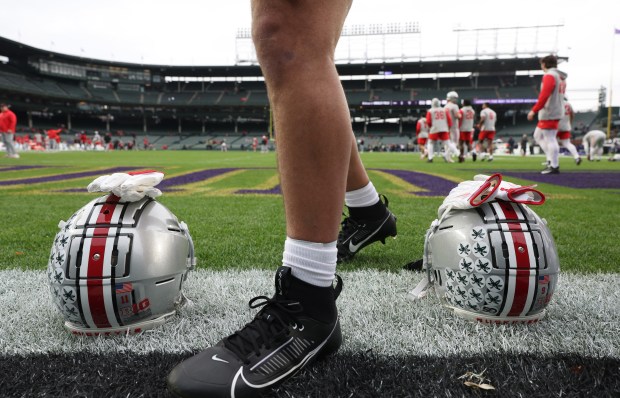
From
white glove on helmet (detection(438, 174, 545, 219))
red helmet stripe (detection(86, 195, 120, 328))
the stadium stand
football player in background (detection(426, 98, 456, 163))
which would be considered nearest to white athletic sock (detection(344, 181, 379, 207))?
white glove on helmet (detection(438, 174, 545, 219))

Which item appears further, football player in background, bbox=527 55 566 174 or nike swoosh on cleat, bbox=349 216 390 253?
football player in background, bbox=527 55 566 174

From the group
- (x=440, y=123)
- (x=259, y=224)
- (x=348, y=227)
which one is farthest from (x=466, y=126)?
(x=348, y=227)

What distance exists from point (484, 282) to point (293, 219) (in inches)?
24.7

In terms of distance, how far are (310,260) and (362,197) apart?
3.10 feet

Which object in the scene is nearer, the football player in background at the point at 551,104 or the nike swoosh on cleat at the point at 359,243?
the nike swoosh on cleat at the point at 359,243

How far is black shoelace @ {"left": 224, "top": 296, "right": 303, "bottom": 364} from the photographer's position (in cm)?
107

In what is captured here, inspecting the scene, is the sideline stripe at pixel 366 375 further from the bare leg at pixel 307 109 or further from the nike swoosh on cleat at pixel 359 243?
the nike swoosh on cleat at pixel 359 243

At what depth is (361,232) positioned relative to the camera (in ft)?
6.84

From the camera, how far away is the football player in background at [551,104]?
8219mm

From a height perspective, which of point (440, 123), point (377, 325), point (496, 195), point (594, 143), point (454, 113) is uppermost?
point (454, 113)

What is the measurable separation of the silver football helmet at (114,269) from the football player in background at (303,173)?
341mm

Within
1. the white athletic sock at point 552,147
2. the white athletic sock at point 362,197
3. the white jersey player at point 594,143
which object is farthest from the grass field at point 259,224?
the white jersey player at point 594,143

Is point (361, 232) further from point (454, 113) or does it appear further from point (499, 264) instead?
point (454, 113)

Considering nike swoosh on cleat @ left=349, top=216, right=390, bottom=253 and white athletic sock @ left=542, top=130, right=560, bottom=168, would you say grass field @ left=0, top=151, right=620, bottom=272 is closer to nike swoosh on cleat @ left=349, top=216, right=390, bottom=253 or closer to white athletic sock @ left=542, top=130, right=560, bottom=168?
nike swoosh on cleat @ left=349, top=216, right=390, bottom=253
